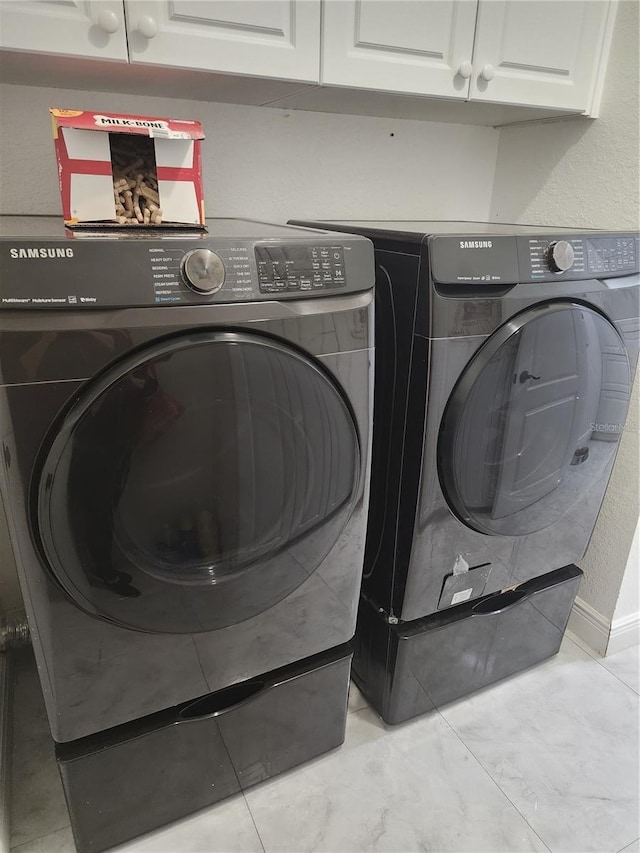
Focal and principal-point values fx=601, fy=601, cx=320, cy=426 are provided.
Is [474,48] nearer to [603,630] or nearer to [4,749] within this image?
[603,630]

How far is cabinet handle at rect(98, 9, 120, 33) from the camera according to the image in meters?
1.03

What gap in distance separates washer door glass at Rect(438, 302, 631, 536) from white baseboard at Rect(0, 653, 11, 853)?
3.66 ft

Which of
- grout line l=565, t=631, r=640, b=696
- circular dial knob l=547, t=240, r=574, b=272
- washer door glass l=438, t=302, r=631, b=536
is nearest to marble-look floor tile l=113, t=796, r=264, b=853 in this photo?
washer door glass l=438, t=302, r=631, b=536

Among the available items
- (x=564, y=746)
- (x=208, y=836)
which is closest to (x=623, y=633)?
(x=564, y=746)

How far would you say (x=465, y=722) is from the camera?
158 cm

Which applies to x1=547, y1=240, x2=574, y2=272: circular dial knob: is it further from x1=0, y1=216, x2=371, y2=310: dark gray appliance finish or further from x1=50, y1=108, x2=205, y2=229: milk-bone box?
x1=50, y1=108, x2=205, y2=229: milk-bone box

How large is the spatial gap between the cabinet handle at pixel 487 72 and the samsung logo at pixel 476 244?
1.70ft

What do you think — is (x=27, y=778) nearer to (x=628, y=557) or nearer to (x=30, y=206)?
(x=30, y=206)

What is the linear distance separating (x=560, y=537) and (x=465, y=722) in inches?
21.5

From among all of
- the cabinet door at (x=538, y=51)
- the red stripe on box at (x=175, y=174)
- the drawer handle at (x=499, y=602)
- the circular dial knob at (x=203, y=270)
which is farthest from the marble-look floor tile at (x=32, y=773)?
the cabinet door at (x=538, y=51)

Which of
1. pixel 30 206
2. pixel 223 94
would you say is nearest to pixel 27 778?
pixel 30 206

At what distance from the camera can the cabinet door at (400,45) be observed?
4.04 ft

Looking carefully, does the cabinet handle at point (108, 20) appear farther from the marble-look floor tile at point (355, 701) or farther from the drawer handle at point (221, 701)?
the marble-look floor tile at point (355, 701)

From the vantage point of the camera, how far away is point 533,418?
1.30 m
